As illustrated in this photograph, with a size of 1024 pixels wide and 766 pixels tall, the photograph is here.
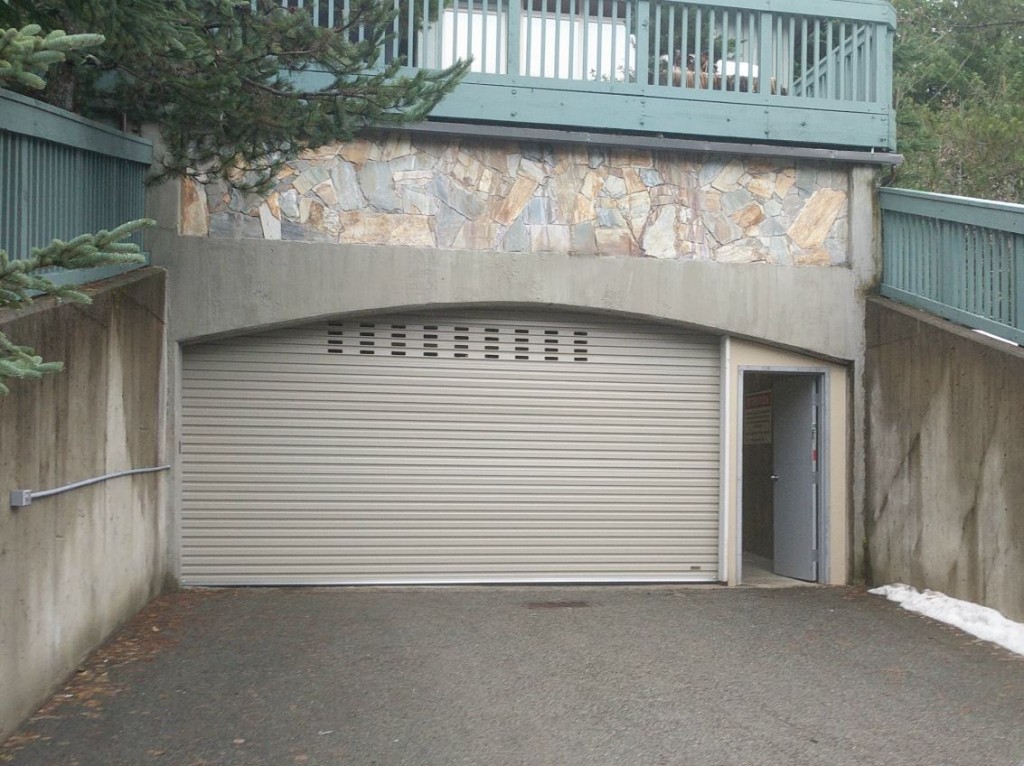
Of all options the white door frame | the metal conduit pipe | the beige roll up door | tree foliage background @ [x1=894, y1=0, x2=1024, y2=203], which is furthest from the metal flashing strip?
the metal conduit pipe

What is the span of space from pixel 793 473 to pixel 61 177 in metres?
7.63

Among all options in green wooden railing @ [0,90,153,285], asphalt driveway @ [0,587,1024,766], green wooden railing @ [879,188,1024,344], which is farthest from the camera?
green wooden railing @ [879,188,1024,344]

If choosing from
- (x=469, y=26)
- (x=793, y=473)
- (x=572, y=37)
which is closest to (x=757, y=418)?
(x=793, y=473)

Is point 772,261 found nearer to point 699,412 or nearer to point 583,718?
point 699,412

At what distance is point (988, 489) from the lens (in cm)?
905

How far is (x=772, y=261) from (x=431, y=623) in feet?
16.2

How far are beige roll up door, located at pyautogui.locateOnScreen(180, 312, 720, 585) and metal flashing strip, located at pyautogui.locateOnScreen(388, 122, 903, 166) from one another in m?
1.72

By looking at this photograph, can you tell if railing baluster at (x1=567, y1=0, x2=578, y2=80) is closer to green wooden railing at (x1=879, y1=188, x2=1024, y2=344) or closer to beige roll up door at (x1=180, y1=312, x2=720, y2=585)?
beige roll up door at (x1=180, y1=312, x2=720, y2=585)

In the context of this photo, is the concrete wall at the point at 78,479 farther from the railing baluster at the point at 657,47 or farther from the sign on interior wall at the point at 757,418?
the sign on interior wall at the point at 757,418

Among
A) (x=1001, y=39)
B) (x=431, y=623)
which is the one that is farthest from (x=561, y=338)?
(x=1001, y=39)

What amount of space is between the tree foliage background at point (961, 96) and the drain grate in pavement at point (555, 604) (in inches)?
282

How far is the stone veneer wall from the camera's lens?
10406mm

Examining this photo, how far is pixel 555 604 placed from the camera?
10.0 m

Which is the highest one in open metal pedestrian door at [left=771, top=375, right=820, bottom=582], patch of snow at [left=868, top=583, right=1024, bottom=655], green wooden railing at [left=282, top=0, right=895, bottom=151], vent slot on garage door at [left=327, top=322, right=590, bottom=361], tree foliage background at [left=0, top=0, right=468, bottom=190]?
green wooden railing at [left=282, top=0, right=895, bottom=151]
